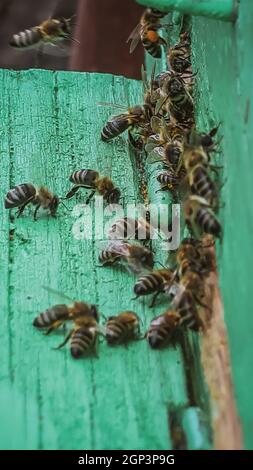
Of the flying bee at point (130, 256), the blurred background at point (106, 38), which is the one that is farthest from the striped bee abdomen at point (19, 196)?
the blurred background at point (106, 38)

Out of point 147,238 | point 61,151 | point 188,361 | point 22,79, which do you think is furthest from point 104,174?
point 188,361

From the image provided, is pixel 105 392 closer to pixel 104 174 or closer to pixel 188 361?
pixel 188 361

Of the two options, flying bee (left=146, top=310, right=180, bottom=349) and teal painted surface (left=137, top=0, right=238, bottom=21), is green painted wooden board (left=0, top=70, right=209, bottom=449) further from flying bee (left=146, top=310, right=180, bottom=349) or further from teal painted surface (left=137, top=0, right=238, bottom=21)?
teal painted surface (left=137, top=0, right=238, bottom=21)

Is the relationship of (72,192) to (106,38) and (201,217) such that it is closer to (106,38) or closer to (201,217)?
(201,217)

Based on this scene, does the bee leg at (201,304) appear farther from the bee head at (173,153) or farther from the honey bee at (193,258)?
the bee head at (173,153)

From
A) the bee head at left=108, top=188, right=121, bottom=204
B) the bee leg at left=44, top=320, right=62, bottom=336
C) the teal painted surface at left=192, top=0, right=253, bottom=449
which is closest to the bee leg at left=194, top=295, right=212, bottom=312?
the teal painted surface at left=192, top=0, right=253, bottom=449
